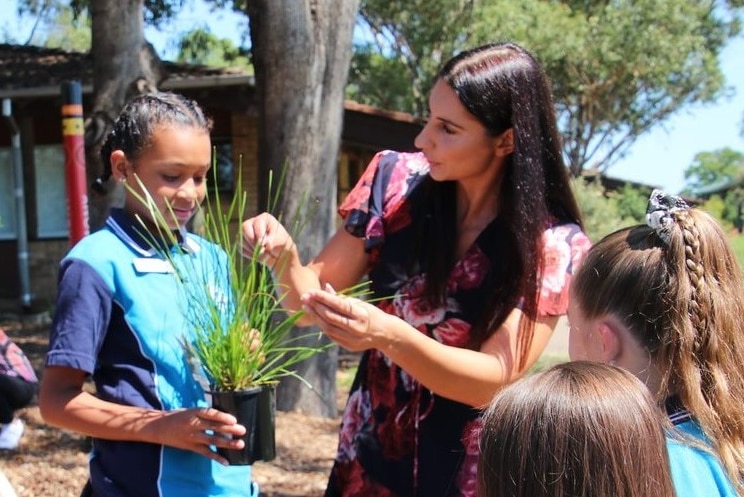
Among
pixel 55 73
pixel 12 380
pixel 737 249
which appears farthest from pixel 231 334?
pixel 55 73

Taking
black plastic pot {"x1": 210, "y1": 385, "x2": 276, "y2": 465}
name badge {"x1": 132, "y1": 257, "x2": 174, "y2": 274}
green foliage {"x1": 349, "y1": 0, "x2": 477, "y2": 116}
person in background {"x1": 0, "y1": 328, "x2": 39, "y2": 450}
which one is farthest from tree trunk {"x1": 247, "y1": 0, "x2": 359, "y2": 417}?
green foliage {"x1": 349, "y1": 0, "x2": 477, "y2": 116}

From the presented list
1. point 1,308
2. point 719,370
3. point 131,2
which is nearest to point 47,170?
point 1,308

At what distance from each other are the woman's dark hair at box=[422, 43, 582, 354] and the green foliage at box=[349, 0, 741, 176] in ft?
57.9

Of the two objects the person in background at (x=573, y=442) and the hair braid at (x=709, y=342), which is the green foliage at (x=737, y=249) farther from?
the person in background at (x=573, y=442)

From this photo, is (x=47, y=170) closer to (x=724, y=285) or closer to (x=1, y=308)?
(x=1, y=308)

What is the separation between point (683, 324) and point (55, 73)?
13.6 meters

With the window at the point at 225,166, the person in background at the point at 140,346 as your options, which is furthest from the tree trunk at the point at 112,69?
the window at the point at 225,166

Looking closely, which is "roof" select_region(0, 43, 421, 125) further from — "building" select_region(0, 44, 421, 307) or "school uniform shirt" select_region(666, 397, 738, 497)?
"school uniform shirt" select_region(666, 397, 738, 497)

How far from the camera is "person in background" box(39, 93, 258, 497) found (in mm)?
1954

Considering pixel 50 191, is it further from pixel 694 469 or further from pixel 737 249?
pixel 694 469

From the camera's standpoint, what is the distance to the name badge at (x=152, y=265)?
2.07 m

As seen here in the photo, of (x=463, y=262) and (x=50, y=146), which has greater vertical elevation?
(x=463, y=262)

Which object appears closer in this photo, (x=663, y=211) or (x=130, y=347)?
(x=663, y=211)

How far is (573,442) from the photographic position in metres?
1.28
